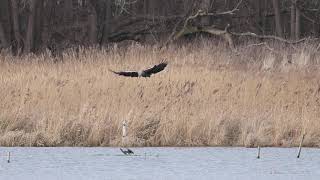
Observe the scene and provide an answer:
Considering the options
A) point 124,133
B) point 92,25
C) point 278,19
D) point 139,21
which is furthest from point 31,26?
point 124,133

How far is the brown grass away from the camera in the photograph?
8984 mm

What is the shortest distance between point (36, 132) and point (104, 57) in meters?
4.36

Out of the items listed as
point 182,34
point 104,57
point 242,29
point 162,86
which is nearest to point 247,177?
point 162,86

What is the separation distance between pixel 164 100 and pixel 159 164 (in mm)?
3023

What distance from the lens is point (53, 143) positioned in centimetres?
871

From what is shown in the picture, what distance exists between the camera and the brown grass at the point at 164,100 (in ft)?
29.5

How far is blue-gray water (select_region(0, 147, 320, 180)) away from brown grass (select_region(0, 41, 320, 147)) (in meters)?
0.52

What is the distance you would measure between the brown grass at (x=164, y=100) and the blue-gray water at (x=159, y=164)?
20.4 inches

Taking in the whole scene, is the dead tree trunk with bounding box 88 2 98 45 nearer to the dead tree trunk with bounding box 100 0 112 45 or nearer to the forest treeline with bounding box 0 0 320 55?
the forest treeline with bounding box 0 0 320 55

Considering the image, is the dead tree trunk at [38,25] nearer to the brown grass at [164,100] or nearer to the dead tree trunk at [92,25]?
the dead tree trunk at [92,25]

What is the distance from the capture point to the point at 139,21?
20.7 metres

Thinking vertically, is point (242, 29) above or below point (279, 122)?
above

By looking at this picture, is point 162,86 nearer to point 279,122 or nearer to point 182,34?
point 279,122

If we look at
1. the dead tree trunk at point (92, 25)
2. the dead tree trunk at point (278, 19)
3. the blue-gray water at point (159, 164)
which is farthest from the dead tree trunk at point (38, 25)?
the blue-gray water at point (159, 164)
